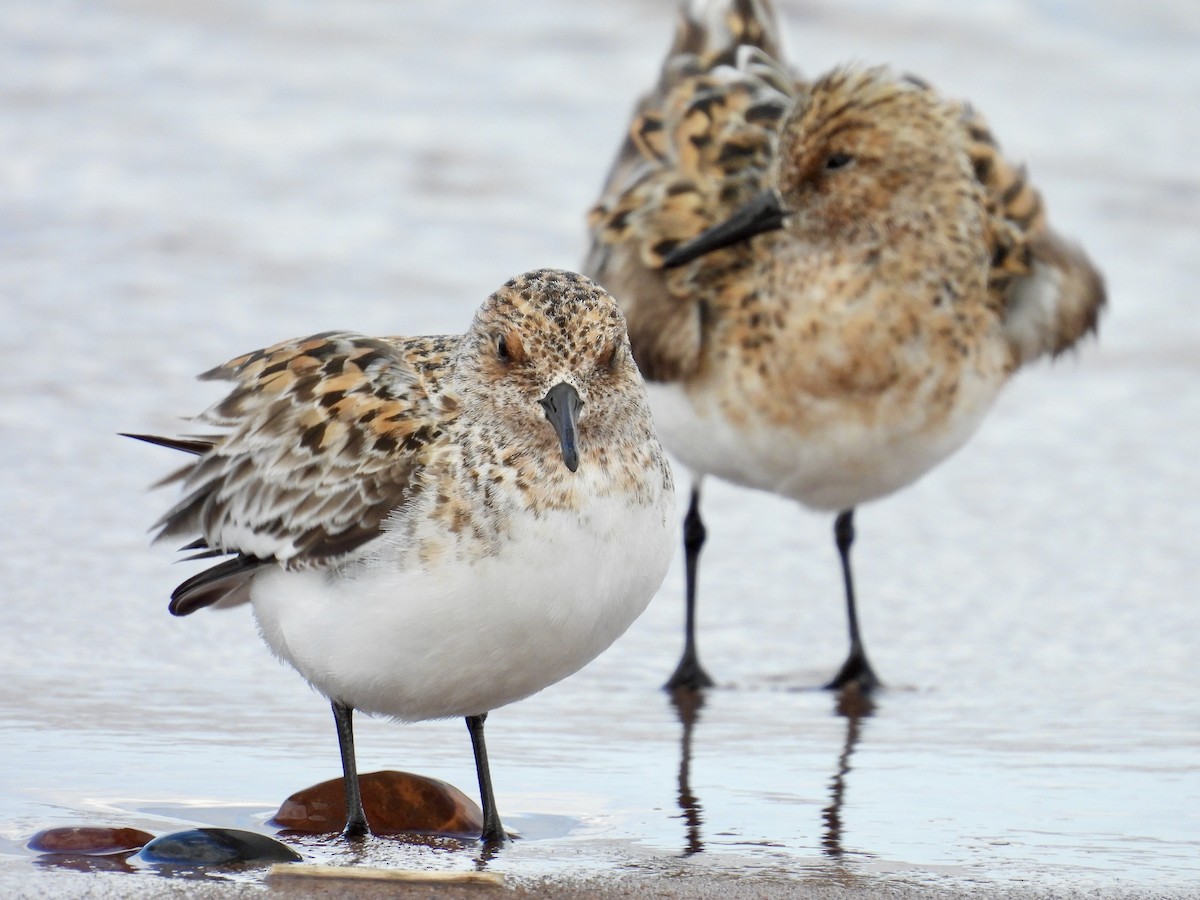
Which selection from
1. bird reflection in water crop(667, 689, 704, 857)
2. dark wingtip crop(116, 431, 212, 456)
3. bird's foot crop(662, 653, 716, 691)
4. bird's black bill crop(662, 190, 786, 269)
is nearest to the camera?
bird reflection in water crop(667, 689, 704, 857)

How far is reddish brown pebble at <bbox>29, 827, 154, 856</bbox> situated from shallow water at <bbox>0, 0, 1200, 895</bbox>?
83mm


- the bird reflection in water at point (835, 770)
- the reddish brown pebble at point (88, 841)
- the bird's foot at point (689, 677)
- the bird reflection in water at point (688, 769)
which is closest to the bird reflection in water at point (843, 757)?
the bird reflection in water at point (835, 770)

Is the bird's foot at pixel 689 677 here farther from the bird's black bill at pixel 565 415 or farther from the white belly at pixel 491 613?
the bird's black bill at pixel 565 415

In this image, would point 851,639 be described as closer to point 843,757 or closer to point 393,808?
point 843,757

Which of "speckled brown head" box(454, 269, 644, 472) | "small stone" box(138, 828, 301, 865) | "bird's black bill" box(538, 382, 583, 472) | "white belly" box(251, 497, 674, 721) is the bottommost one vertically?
"small stone" box(138, 828, 301, 865)

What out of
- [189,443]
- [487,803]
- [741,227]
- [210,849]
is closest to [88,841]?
[210,849]

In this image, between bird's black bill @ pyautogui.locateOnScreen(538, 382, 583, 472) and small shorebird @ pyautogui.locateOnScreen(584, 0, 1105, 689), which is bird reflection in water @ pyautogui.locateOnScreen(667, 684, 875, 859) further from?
bird's black bill @ pyautogui.locateOnScreen(538, 382, 583, 472)

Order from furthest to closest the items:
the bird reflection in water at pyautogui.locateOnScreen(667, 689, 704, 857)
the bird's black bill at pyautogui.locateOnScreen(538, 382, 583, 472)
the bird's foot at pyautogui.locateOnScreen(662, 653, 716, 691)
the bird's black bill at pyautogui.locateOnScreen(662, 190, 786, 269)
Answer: the bird's black bill at pyautogui.locateOnScreen(662, 190, 786, 269), the bird's foot at pyautogui.locateOnScreen(662, 653, 716, 691), the bird reflection in water at pyautogui.locateOnScreen(667, 689, 704, 857), the bird's black bill at pyautogui.locateOnScreen(538, 382, 583, 472)

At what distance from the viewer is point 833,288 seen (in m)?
6.87

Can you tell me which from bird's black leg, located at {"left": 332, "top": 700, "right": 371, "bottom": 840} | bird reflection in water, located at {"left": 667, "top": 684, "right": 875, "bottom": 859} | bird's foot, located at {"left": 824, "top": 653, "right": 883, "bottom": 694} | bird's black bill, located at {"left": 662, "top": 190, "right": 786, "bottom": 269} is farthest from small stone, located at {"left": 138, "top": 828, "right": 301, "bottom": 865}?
bird's black bill, located at {"left": 662, "top": 190, "right": 786, "bottom": 269}

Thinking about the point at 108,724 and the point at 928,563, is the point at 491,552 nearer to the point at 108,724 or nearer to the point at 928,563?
the point at 108,724

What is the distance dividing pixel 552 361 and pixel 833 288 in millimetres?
2810

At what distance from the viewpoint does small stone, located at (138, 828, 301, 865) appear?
13.4ft

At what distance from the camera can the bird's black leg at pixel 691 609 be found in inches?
248
